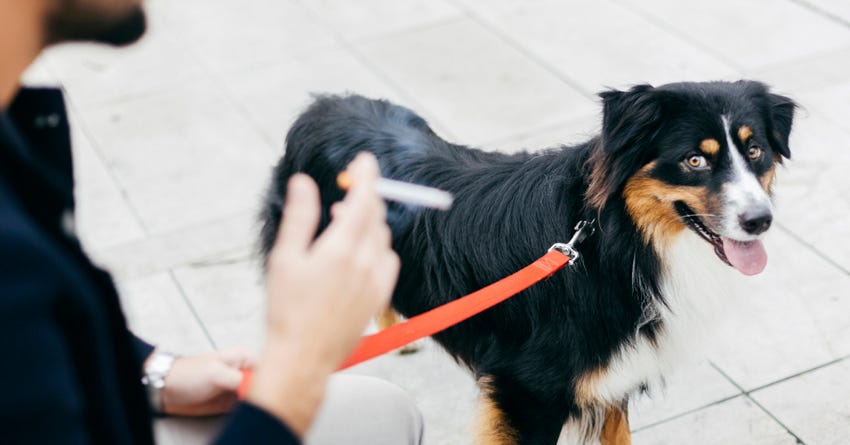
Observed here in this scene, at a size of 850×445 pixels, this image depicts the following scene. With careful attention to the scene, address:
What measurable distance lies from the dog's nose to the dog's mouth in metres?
0.10

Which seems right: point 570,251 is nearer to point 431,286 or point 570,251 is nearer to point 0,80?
point 431,286

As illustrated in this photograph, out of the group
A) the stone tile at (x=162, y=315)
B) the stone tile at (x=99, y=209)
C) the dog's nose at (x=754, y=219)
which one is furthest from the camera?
the stone tile at (x=99, y=209)

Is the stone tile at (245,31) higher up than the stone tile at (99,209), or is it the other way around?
the stone tile at (99,209)

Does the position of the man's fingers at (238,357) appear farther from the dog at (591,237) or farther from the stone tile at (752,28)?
the stone tile at (752,28)

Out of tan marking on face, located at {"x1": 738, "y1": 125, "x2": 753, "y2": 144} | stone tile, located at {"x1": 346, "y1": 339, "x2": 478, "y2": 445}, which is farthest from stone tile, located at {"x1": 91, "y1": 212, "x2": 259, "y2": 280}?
tan marking on face, located at {"x1": 738, "y1": 125, "x2": 753, "y2": 144}

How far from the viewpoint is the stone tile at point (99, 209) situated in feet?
15.8

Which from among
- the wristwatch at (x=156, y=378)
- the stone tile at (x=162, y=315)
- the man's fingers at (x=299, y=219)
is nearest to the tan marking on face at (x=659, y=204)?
the wristwatch at (x=156, y=378)

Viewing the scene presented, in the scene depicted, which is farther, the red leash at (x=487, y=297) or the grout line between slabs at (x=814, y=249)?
the grout line between slabs at (x=814, y=249)

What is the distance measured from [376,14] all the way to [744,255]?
425 cm

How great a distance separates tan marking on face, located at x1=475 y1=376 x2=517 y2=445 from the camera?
324 centimetres

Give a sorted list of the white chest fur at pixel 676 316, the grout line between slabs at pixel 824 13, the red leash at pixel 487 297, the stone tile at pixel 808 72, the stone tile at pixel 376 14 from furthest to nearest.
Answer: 1. the stone tile at pixel 376 14
2. the grout line between slabs at pixel 824 13
3. the stone tile at pixel 808 72
4. the white chest fur at pixel 676 316
5. the red leash at pixel 487 297

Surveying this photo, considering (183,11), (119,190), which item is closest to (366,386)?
(119,190)

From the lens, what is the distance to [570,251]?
9.69 feet

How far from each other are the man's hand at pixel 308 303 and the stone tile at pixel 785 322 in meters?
2.76
